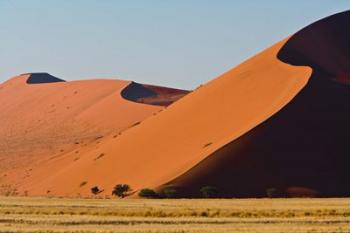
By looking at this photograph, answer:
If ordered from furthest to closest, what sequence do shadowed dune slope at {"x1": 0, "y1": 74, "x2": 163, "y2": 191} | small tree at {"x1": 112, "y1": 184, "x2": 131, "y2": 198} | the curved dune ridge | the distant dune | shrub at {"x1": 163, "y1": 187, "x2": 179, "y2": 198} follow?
1. shadowed dune slope at {"x1": 0, "y1": 74, "x2": 163, "y2": 191}
2. the curved dune ridge
3. small tree at {"x1": 112, "y1": 184, "x2": 131, "y2": 198}
4. the distant dune
5. shrub at {"x1": 163, "y1": 187, "x2": 179, "y2": 198}

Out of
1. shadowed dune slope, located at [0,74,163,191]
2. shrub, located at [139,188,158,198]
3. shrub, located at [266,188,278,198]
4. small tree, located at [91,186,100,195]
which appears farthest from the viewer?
shadowed dune slope, located at [0,74,163,191]

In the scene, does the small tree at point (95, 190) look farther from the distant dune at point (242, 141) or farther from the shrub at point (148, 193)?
the shrub at point (148, 193)

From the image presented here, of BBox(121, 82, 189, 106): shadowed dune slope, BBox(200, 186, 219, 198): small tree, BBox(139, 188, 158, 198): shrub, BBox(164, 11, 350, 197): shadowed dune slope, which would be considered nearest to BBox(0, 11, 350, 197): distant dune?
BBox(164, 11, 350, 197): shadowed dune slope

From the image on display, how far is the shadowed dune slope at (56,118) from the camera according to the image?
346 ft

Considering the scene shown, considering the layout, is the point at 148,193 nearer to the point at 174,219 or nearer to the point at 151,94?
the point at 174,219

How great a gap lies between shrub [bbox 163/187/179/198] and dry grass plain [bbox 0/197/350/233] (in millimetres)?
16280

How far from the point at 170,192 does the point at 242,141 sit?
9021mm

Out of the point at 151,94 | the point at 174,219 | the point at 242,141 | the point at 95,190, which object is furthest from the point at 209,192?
the point at 151,94

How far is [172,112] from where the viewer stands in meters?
87.0

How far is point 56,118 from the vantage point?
5094 inches

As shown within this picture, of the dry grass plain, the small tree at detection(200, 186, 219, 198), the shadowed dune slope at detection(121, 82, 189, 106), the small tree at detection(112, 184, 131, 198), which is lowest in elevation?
the shadowed dune slope at detection(121, 82, 189, 106)

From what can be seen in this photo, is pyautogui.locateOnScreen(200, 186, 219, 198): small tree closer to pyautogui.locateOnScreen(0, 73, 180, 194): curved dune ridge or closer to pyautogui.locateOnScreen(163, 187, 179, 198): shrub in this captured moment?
pyautogui.locateOnScreen(163, 187, 179, 198): shrub

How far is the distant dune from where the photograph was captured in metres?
63.9

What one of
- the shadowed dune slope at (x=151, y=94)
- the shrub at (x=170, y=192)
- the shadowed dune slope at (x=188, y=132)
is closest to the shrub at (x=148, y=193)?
the shrub at (x=170, y=192)
